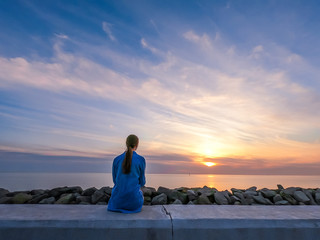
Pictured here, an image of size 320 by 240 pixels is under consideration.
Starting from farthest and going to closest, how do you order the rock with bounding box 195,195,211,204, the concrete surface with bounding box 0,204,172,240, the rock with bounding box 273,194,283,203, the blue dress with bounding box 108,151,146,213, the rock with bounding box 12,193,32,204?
the rock with bounding box 273,194,283,203
the rock with bounding box 195,195,211,204
the rock with bounding box 12,193,32,204
the blue dress with bounding box 108,151,146,213
the concrete surface with bounding box 0,204,172,240

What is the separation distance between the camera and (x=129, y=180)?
172 inches

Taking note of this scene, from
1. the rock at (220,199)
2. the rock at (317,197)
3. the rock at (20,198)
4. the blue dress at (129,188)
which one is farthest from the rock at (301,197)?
the rock at (20,198)

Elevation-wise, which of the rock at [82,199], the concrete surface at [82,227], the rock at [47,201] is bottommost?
the concrete surface at [82,227]

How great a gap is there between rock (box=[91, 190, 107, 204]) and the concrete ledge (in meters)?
1.93

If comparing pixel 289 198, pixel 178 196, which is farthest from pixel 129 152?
pixel 289 198

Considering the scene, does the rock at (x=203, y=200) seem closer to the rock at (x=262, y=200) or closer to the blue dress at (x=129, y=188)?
the rock at (x=262, y=200)

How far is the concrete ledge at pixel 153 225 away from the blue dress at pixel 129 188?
196mm

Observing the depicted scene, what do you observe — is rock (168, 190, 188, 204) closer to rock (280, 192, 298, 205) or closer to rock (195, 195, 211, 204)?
rock (195, 195, 211, 204)

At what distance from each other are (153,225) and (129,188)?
3.04 ft

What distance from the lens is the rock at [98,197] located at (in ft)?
19.8

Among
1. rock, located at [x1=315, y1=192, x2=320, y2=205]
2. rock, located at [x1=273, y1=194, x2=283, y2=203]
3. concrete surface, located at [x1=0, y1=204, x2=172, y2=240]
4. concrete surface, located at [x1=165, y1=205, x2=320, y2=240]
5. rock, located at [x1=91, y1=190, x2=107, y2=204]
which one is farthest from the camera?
rock, located at [x1=315, y1=192, x2=320, y2=205]

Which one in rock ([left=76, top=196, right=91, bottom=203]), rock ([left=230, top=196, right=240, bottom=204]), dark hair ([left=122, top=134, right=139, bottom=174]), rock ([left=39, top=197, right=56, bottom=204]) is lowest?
rock ([left=39, top=197, right=56, bottom=204])

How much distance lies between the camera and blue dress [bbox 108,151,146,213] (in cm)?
425

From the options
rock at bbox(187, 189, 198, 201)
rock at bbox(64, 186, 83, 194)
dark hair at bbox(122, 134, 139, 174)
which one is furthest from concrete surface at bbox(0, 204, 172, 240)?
rock at bbox(64, 186, 83, 194)
